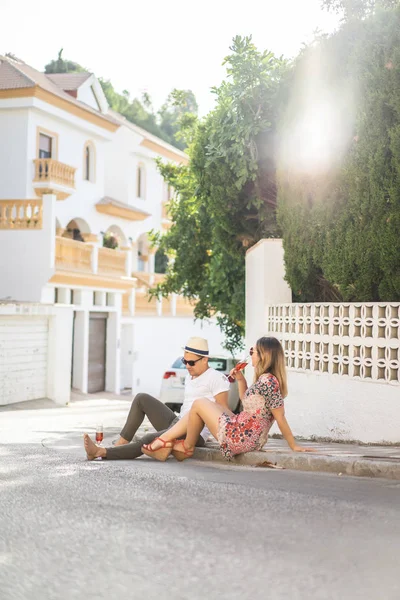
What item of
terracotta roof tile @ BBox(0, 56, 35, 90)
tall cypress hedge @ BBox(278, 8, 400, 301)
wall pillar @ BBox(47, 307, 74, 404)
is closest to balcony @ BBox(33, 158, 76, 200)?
terracotta roof tile @ BBox(0, 56, 35, 90)

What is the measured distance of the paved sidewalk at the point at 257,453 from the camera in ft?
28.3

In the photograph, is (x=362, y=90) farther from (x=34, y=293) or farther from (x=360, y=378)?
(x=34, y=293)

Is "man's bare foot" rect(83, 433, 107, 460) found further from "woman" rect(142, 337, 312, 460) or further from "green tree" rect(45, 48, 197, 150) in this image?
"green tree" rect(45, 48, 197, 150)

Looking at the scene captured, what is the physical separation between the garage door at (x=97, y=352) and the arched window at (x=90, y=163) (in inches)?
226

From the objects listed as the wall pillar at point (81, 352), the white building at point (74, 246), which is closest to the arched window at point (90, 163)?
the white building at point (74, 246)

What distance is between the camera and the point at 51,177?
31.3m

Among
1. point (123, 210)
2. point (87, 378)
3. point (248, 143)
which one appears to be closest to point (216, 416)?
point (248, 143)

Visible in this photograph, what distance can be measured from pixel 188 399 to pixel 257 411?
1.07m

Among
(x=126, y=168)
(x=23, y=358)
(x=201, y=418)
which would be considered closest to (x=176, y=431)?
(x=201, y=418)

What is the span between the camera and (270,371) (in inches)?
362

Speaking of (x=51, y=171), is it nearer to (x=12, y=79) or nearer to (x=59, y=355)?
(x=12, y=79)

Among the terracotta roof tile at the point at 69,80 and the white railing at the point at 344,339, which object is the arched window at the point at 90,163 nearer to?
the terracotta roof tile at the point at 69,80

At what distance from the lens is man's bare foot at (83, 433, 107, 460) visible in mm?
9312

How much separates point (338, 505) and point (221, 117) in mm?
10730
